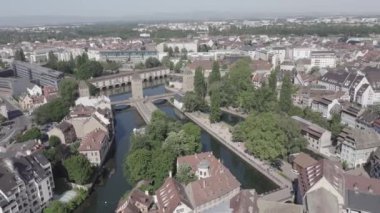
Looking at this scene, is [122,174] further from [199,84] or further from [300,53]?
[300,53]

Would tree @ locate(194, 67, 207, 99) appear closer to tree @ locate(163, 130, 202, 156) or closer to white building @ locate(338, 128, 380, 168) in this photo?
tree @ locate(163, 130, 202, 156)

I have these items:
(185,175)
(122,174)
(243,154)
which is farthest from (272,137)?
(122,174)

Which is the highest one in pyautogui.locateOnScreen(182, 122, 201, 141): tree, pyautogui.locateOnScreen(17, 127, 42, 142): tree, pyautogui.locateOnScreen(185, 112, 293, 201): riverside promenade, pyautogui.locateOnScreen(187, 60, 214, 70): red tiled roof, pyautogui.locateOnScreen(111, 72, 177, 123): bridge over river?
pyautogui.locateOnScreen(187, 60, 214, 70): red tiled roof

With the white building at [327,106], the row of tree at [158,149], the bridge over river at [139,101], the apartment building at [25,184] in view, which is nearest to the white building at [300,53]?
the bridge over river at [139,101]

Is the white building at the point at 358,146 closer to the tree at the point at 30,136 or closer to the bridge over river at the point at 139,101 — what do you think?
the bridge over river at the point at 139,101

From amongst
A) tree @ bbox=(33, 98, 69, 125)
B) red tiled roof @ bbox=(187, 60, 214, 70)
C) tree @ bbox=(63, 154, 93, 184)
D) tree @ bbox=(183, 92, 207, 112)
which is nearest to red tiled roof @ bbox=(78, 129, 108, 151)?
tree @ bbox=(63, 154, 93, 184)

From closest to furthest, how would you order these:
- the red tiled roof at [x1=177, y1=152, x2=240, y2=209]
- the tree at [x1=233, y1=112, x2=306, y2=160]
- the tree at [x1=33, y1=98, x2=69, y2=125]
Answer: the red tiled roof at [x1=177, y1=152, x2=240, y2=209], the tree at [x1=233, y1=112, x2=306, y2=160], the tree at [x1=33, y1=98, x2=69, y2=125]
